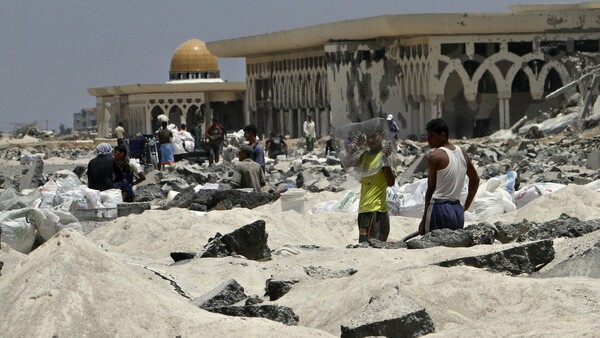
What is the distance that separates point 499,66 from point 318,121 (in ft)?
27.6

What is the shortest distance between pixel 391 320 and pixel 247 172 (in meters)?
8.43

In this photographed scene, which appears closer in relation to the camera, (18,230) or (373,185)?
(373,185)

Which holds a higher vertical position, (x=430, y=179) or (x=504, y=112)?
(x=430, y=179)

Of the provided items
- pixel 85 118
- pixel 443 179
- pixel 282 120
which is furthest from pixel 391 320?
pixel 85 118

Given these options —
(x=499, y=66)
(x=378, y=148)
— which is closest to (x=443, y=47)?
(x=499, y=66)

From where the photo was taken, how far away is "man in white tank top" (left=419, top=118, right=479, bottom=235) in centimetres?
1030

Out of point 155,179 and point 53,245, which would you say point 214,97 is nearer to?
point 155,179

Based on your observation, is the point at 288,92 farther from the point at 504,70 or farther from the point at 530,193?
the point at 530,193

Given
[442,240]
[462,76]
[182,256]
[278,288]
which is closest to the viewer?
[278,288]

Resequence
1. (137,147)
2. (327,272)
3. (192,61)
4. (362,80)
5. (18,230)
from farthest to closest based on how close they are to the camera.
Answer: (192,61), (362,80), (137,147), (18,230), (327,272)

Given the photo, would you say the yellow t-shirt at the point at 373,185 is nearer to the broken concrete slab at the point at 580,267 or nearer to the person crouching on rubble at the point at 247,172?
the broken concrete slab at the point at 580,267

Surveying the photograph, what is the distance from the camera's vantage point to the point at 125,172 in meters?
16.0

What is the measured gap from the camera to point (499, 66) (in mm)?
41531

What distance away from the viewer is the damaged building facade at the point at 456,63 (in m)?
40.6
